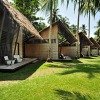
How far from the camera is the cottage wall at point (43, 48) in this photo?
28.3m

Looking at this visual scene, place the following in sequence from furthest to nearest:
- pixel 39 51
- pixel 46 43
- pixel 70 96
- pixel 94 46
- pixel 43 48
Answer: pixel 94 46
pixel 39 51
pixel 43 48
pixel 46 43
pixel 70 96

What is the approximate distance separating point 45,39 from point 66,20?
3807 cm

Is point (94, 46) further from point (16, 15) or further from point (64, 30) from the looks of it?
point (16, 15)

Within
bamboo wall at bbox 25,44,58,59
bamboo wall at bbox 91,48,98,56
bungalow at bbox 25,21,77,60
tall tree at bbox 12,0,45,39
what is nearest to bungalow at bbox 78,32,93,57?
tall tree at bbox 12,0,45,39

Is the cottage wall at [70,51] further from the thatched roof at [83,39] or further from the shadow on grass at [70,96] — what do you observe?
the shadow on grass at [70,96]

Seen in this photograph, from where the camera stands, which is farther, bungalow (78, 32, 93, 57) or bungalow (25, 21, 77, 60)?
bungalow (78, 32, 93, 57)

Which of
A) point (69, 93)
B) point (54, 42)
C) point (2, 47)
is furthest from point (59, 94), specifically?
point (54, 42)

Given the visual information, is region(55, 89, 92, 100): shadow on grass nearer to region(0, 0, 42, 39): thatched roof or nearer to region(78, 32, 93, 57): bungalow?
region(0, 0, 42, 39): thatched roof

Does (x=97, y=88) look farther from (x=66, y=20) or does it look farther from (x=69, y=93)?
(x=66, y=20)

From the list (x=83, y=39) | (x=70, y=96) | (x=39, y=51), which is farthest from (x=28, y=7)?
(x=70, y=96)

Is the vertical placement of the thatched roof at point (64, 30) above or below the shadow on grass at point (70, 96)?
above

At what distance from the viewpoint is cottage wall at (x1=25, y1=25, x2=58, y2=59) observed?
2827 centimetres

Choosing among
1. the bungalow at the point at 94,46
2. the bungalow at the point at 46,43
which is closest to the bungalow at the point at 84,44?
the bungalow at the point at 94,46

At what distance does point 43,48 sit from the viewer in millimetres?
29000
